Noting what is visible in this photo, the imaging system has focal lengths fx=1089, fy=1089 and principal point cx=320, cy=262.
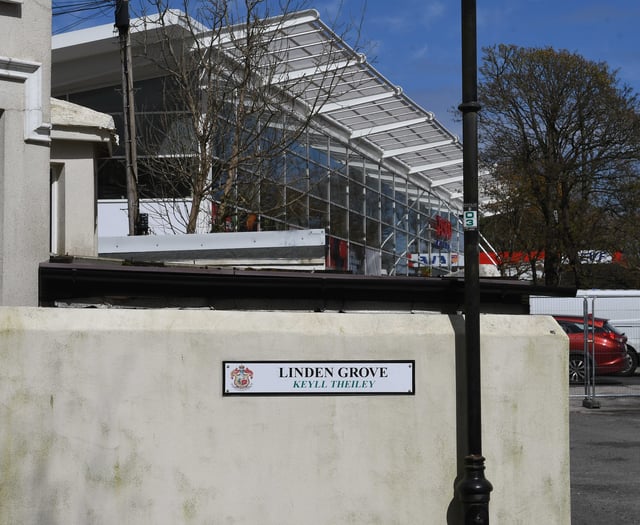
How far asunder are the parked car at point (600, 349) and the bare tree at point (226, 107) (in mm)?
7649

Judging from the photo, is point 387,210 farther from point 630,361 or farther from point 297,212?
point 630,361

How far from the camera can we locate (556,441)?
29.4 feet

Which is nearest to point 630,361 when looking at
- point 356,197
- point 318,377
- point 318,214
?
point 318,214

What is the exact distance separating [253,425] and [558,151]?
32.1 m

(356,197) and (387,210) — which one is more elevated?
(356,197)

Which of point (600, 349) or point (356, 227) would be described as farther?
point (356, 227)

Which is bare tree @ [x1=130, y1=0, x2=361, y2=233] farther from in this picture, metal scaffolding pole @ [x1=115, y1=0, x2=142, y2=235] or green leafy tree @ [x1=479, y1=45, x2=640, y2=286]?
green leafy tree @ [x1=479, y1=45, x2=640, y2=286]

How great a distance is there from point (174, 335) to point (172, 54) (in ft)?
53.4

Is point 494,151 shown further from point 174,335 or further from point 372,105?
point 174,335

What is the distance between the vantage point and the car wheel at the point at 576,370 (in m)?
25.3

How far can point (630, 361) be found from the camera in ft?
86.8

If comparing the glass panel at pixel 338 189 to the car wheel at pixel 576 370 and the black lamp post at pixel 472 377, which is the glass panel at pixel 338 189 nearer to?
the car wheel at pixel 576 370

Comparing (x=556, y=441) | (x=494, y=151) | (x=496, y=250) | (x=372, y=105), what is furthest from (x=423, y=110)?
(x=556, y=441)

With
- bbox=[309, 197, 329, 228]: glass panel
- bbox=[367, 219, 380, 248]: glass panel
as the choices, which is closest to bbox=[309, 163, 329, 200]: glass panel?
bbox=[309, 197, 329, 228]: glass panel
